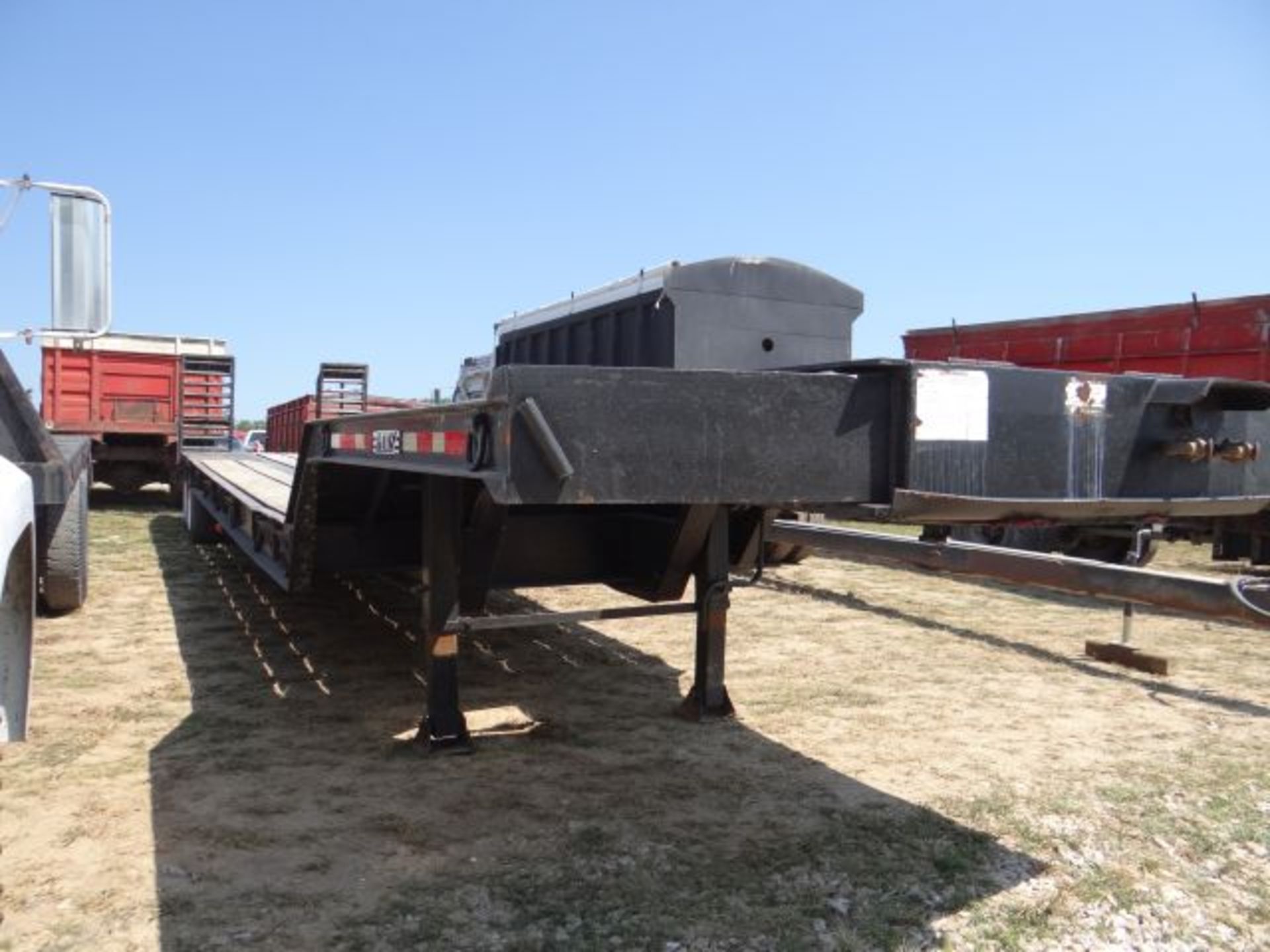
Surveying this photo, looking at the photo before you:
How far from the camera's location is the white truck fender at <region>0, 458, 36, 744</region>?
78.8 inches

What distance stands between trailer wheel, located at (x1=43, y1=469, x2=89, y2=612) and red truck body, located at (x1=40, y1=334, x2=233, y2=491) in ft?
27.5

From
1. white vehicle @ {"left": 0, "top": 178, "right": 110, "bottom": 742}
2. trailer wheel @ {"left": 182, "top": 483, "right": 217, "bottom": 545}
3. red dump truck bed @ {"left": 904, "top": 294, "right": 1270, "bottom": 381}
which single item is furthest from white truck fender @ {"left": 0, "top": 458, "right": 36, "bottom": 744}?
trailer wheel @ {"left": 182, "top": 483, "right": 217, "bottom": 545}

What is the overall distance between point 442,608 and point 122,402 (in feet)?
40.6

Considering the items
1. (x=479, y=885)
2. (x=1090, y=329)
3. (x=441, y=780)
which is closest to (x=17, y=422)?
(x=441, y=780)

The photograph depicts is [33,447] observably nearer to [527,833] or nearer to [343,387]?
[527,833]

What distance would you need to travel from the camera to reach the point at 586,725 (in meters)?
4.15

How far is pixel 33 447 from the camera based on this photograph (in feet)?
10.4

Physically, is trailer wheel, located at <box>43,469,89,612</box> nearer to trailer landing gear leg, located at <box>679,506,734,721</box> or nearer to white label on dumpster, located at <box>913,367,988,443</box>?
trailer landing gear leg, located at <box>679,506,734,721</box>

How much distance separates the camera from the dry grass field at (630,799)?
252 cm

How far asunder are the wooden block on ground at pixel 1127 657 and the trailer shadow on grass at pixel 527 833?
8.35ft

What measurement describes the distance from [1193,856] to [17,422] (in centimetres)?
396

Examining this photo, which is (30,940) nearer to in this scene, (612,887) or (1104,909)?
(612,887)

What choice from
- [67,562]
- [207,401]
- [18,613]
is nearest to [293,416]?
[207,401]

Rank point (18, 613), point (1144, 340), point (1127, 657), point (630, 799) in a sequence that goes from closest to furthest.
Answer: point (18, 613) → point (630, 799) → point (1127, 657) → point (1144, 340)
